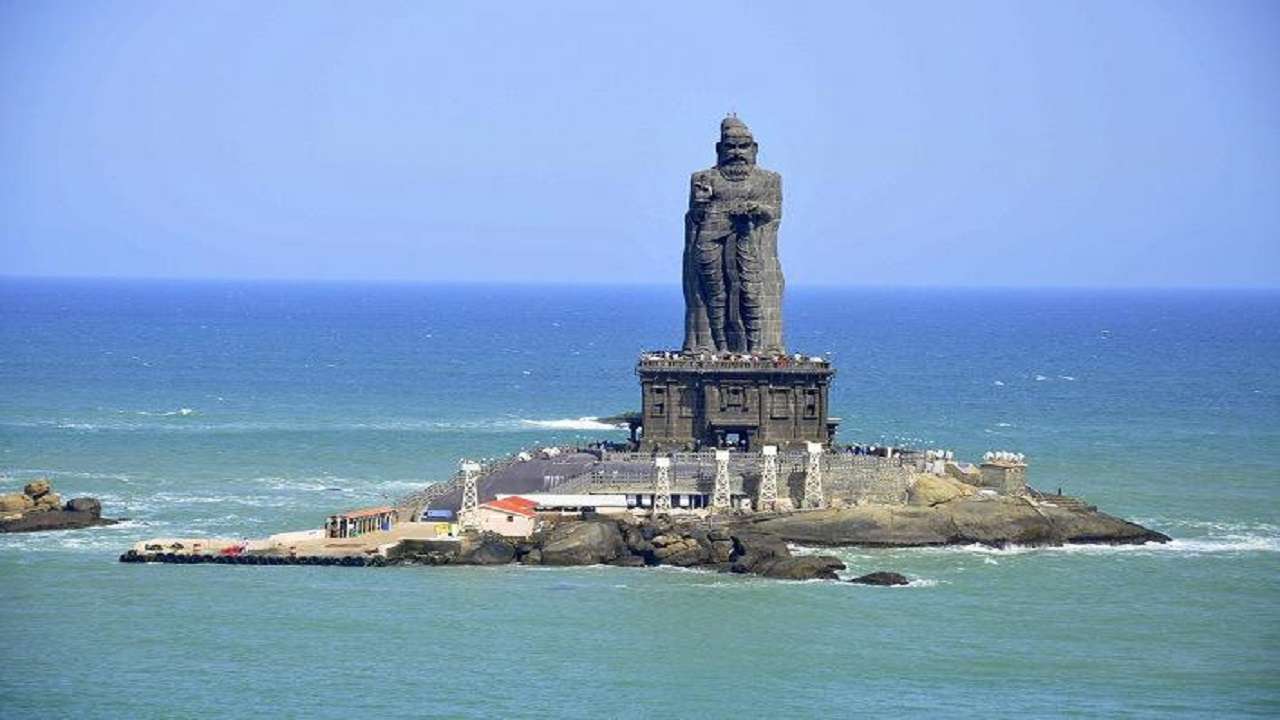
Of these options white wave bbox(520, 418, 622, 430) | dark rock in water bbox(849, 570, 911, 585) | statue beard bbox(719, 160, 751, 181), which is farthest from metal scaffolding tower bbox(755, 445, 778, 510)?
white wave bbox(520, 418, 622, 430)

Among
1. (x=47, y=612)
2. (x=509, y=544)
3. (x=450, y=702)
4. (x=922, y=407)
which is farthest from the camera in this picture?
(x=922, y=407)

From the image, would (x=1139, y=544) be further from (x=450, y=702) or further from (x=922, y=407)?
(x=922, y=407)

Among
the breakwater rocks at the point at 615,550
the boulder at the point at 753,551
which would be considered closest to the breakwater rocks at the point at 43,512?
the breakwater rocks at the point at 615,550

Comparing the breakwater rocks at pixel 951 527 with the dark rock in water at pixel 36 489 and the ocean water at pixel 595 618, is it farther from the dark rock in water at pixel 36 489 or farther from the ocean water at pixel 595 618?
the dark rock in water at pixel 36 489

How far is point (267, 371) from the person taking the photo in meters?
177

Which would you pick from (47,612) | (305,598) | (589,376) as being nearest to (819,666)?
(305,598)

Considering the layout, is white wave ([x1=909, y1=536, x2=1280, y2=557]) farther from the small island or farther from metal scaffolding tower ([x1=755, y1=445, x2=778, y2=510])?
metal scaffolding tower ([x1=755, y1=445, x2=778, y2=510])

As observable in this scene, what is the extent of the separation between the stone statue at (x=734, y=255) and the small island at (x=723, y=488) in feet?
0.24

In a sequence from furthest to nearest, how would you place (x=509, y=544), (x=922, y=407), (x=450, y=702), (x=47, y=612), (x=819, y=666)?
1. (x=922, y=407)
2. (x=509, y=544)
3. (x=47, y=612)
4. (x=819, y=666)
5. (x=450, y=702)

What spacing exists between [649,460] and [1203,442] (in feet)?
120

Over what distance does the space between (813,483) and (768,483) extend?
146cm

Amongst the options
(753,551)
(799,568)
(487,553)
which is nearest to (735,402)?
(753,551)

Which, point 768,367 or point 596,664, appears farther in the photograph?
point 768,367

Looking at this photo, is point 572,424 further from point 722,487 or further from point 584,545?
point 584,545
